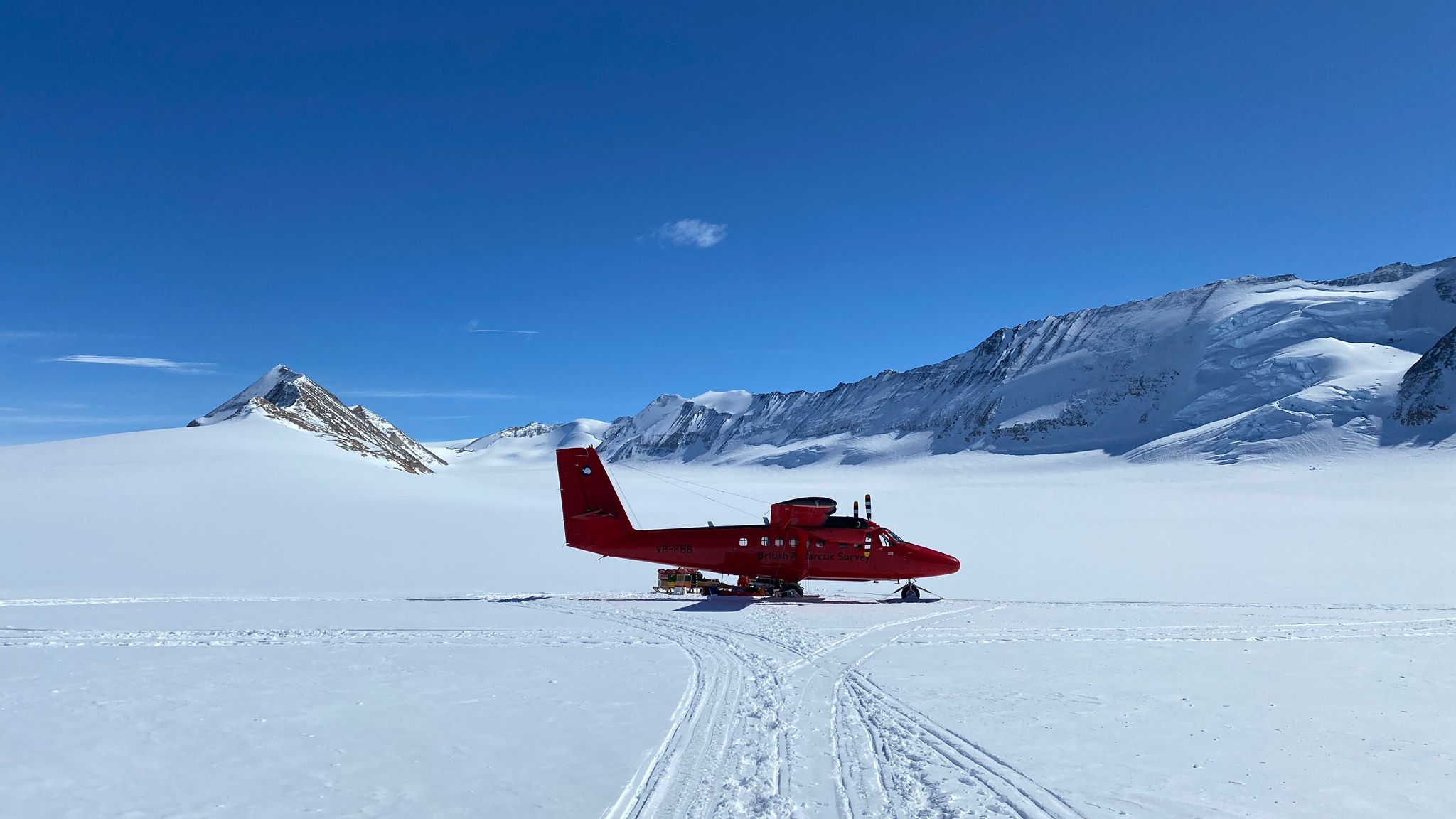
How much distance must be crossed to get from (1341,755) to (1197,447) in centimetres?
9501

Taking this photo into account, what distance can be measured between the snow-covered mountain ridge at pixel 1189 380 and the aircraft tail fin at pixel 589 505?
81.8m

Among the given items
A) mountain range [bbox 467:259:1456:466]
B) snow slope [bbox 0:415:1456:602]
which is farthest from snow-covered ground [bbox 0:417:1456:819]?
mountain range [bbox 467:259:1456:466]

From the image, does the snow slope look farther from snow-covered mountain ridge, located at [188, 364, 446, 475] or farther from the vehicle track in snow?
snow-covered mountain ridge, located at [188, 364, 446, 475]

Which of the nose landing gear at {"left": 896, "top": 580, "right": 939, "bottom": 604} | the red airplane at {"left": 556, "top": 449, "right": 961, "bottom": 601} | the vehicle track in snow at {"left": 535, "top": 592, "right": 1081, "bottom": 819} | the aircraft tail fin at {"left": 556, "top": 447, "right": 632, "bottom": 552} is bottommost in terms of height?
the nose landing gear at {"left": 896, "top": 580, "right": 939, "bottom": 604}

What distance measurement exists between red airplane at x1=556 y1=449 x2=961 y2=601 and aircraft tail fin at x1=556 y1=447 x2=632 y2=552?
0.03 metres

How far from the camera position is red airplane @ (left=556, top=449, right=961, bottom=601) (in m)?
22.5

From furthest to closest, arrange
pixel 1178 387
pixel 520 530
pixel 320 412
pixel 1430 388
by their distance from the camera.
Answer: pixel 320 412
pixel 1178 387
pixel 1430 388
pixel 520 530

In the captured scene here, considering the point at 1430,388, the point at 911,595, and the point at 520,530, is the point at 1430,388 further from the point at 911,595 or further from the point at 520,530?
the point at 520,530

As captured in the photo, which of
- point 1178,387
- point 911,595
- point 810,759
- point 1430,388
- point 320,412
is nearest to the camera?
point 810,759

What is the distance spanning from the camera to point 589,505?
24.7m

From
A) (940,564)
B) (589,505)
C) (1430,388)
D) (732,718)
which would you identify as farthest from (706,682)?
(1430,388)

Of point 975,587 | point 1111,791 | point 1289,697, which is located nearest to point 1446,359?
point 975,587

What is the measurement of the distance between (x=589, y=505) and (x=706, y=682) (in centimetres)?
1385

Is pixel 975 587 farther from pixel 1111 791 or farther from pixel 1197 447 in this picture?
pixel 1197 447
